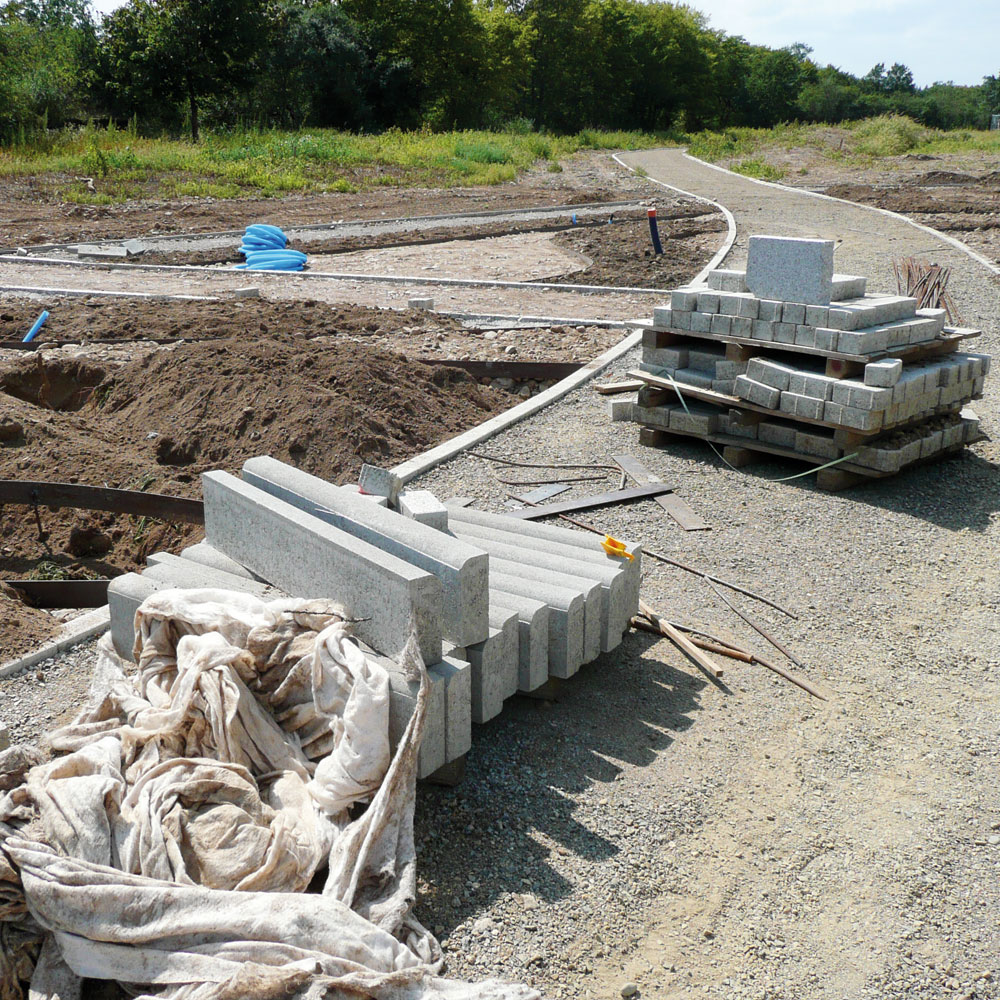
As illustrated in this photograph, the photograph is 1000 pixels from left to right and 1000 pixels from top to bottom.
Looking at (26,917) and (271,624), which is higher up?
(271,624)

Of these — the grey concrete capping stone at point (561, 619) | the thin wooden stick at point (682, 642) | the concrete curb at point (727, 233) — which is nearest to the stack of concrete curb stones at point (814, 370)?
the thin wooden stick at point (682, 642)

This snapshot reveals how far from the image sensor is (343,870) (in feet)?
11.3

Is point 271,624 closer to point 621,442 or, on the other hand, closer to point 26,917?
point 26,917

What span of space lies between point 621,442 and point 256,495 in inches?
177

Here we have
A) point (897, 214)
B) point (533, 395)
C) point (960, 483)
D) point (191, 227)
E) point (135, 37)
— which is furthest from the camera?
point (135, 37)

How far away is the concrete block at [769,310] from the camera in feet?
24.9

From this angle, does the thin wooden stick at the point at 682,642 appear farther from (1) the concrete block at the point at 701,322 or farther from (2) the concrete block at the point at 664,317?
(2) the concrete block at the point at 664,317

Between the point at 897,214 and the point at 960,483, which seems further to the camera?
the point at 897,214

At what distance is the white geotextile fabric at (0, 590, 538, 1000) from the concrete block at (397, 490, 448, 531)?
0.84m

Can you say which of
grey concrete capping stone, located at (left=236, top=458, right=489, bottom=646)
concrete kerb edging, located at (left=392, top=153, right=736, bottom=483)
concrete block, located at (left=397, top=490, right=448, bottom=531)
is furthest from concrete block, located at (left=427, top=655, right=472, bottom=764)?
concrete kerb edging, located at (left=392, top=153, right=736, bottom=483)

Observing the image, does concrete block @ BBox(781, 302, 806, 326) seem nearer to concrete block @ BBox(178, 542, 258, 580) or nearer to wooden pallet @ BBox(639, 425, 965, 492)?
wooden pallet @ BBox(639, 425, 965, 492)

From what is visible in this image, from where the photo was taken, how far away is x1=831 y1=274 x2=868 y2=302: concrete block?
7.55m

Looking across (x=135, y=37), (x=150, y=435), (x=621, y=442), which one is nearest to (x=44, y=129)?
(x=135, y=37)

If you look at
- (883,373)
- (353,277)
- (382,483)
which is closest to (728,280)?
(883,373)
